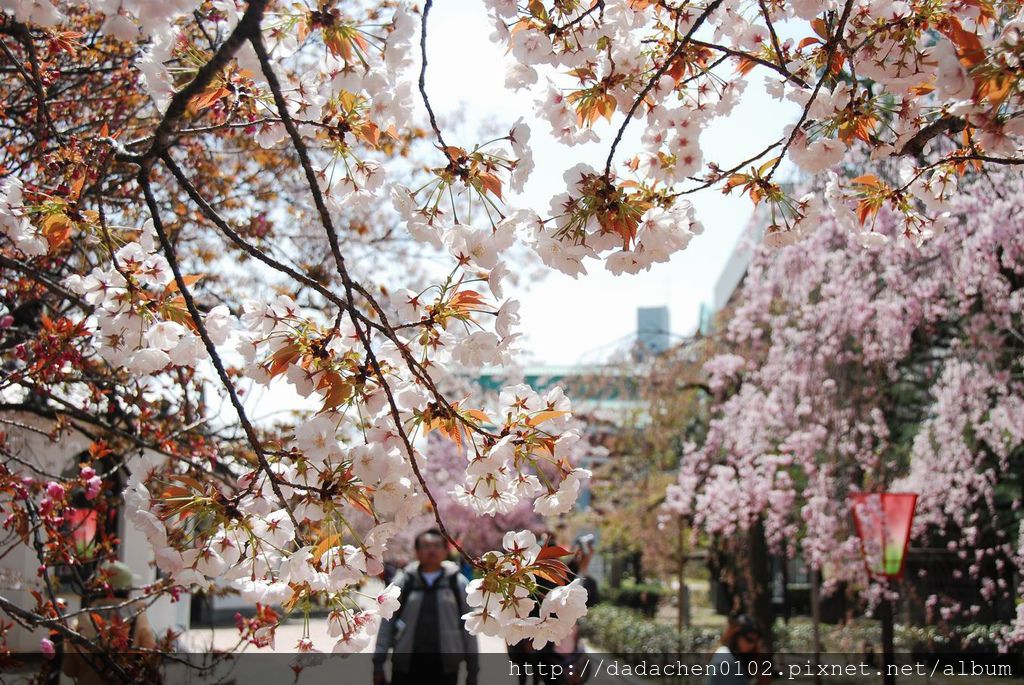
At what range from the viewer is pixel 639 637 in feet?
39.8

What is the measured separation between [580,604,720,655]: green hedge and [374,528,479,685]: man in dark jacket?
5689 millimetres

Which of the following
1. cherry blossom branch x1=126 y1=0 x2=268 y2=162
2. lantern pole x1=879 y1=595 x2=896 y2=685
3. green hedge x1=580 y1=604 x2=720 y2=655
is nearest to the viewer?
cherry blossom branch x1=126 y1=0 x2=268 y2=162

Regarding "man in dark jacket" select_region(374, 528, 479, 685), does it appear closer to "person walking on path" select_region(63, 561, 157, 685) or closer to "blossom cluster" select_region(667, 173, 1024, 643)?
"person walking on path" select_region(63, 561, 157, 685)

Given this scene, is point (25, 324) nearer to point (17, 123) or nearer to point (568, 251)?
point (17, 123)

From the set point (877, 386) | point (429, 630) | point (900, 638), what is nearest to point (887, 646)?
point (877, 386)

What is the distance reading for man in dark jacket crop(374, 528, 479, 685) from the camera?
5.02m

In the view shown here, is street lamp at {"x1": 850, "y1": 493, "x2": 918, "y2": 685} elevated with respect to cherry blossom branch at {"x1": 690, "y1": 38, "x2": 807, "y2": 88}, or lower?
lower

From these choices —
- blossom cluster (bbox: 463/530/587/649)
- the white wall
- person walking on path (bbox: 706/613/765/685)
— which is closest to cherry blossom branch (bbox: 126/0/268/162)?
blossom cluster (bbox: 463/530/587/649)

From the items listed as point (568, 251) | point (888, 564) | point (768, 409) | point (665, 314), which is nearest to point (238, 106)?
point (568, 251)

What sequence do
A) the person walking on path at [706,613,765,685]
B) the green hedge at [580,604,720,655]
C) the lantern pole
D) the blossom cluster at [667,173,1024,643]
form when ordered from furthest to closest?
the green hedge at [580,604,720,655] < the blossom cluster at [667,173,1024,643] < the lantern pole < the person walking on path at [706,613,765,685]

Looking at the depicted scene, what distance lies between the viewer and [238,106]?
241 cm

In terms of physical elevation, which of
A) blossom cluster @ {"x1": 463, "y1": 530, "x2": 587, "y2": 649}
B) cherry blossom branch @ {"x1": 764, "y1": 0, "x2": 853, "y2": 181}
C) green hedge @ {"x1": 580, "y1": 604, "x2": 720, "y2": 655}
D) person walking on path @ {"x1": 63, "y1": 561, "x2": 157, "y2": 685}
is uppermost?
cherry blossom branch @ {"x1": 764, "y1": 0, "x2": 853, "y2": 181}

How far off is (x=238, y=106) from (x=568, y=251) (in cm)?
102

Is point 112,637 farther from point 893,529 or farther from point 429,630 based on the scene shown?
point 893,529
